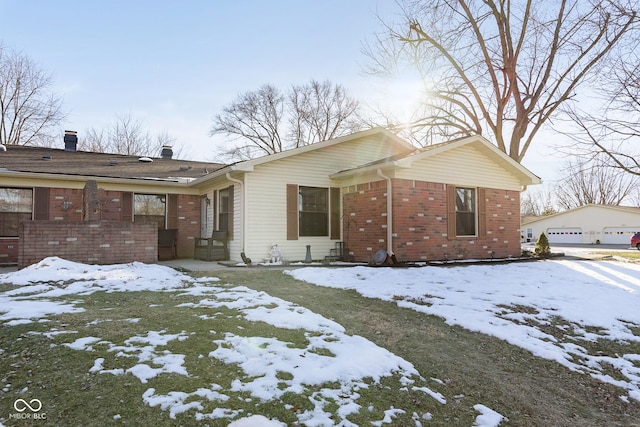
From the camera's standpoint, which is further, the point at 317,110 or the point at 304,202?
the point at 317,110

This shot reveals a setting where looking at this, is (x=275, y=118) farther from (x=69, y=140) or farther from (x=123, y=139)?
(x=69, y=140)

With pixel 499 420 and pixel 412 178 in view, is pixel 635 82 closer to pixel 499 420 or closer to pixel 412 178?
pixel 412 178

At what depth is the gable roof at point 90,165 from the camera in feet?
33.7

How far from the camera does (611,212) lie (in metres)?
29.3

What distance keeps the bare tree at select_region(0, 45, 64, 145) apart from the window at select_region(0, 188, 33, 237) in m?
14.7

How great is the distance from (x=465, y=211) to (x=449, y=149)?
190 cm

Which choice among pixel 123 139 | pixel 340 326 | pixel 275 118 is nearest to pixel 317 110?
pixel 275 118

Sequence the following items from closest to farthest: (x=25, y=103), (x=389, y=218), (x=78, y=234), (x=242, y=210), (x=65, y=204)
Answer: (x=78, y=234)
(x=389, y=218)
(x=242, y=210)
(x=65, y=204)
(x=25, y=103)

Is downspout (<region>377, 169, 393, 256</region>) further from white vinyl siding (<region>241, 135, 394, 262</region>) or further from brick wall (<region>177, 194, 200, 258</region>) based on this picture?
brick wall (<region>177, 194, 200, 258</region>)

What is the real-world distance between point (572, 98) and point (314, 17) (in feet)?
36.5

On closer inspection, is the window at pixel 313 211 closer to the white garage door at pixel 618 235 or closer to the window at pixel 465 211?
the window at pixel 465 211

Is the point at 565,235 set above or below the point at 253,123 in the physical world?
below

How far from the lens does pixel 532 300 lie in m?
5.79

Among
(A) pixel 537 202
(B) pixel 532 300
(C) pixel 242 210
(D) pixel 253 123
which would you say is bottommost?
(B) pixel 532 300
